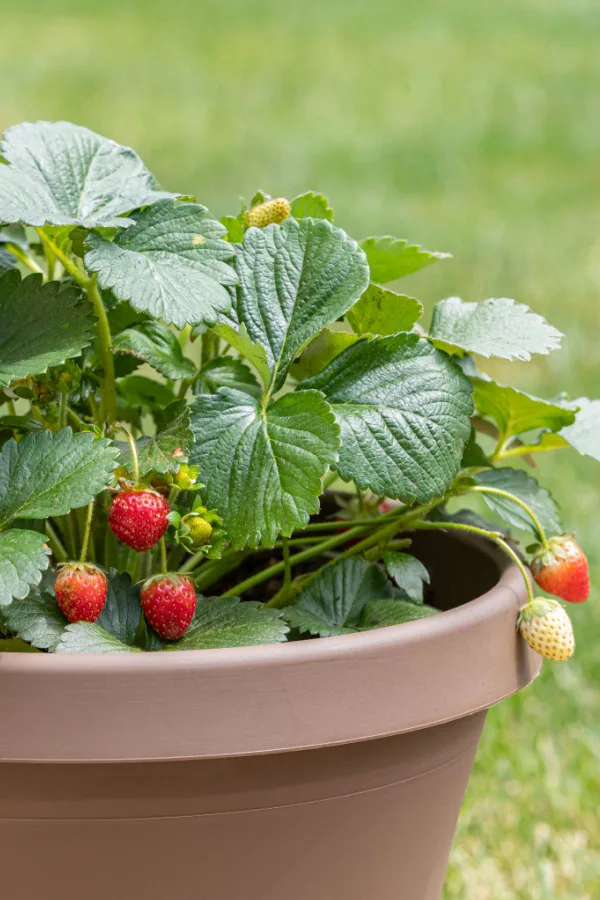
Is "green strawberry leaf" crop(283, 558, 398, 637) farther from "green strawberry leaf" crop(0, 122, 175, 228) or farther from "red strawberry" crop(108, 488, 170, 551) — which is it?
"green strawberry leaf" crop(0, 122, 175, 228)

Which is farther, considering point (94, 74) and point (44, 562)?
point (94, 74)

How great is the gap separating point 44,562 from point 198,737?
0.41 feet

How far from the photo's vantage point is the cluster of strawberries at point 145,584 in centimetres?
67

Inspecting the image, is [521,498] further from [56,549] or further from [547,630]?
[56,549]

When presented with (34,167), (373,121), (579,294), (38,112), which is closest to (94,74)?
(38,112)

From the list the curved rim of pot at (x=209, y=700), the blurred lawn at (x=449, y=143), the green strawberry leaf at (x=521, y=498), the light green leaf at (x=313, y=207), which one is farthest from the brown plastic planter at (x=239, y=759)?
the blurred lawn at (x=449, y=143)

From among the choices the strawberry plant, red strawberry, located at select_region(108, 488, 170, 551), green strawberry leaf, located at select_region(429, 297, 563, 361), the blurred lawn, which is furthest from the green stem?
the blurred lawn

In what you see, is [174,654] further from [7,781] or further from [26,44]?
[26,44]

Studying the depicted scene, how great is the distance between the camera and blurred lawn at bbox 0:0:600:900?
1.28 metres

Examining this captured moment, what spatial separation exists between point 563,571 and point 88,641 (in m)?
0.32

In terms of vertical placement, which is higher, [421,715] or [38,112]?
[421,715]

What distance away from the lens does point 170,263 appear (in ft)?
2.28

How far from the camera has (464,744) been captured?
0.75 m

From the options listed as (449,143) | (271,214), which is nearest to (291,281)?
(271,214)
